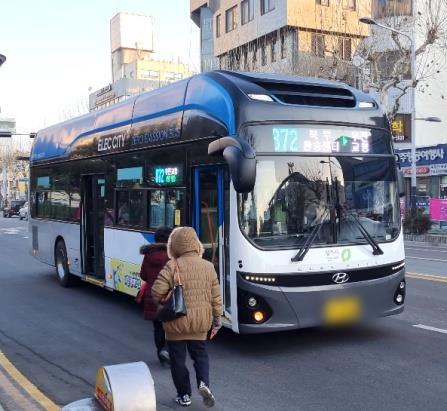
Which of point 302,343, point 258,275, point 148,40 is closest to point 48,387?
point 258,275

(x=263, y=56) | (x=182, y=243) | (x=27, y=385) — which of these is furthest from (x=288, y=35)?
(x=182, y=243)

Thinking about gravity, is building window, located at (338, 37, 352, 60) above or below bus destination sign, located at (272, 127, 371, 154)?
above

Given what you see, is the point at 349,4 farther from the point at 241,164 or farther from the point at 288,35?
the point at 241,164

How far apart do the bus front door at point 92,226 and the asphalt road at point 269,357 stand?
79 centimetres

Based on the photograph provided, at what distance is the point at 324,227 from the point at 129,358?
2622 millimetres

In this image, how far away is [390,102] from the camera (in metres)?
36.5

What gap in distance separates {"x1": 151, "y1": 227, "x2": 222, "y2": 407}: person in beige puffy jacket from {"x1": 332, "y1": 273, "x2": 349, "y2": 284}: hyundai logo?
2.03m

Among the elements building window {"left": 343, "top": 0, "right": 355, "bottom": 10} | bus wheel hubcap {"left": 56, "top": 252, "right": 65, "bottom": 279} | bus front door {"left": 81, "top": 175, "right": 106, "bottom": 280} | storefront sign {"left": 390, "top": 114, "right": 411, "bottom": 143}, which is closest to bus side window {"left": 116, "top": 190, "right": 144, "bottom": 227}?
bus front door {"left": 81, "top": 175, "right": 106, "bottom": 280}

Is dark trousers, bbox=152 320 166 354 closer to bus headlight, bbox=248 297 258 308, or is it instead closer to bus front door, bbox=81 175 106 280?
bus headlight, bbox=248 297 258 308

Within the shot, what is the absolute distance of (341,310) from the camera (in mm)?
6531

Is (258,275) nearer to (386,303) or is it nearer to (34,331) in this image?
(386,303)

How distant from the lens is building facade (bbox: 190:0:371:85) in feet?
99.7

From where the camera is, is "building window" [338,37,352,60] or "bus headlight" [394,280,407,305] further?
"building window" [338,37,352,60]

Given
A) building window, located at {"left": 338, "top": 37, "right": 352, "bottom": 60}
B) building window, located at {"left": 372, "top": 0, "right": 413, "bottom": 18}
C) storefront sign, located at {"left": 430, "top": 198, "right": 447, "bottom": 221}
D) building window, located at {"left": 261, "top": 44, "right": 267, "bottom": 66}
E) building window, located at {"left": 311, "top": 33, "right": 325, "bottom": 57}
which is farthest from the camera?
building window, located at {"left": 261, "top": 44, "right": 267, "bottom": 66}
